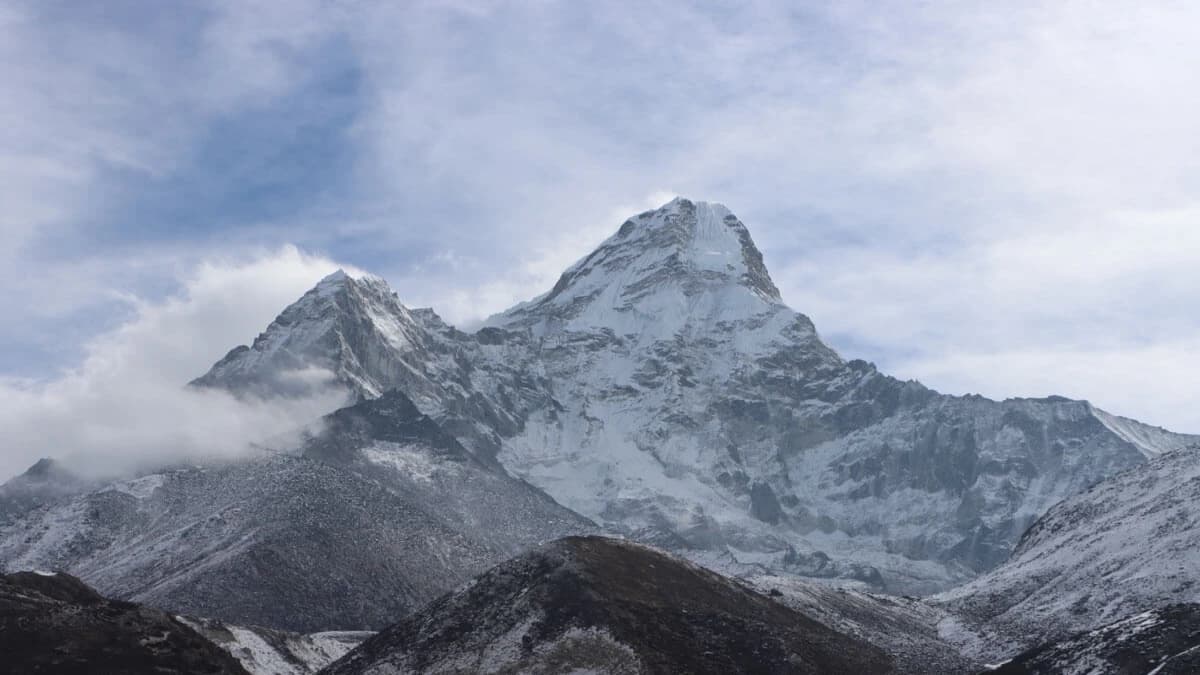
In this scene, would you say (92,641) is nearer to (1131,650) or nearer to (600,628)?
(600,628)

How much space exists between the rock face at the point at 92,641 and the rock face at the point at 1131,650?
73.5 metres

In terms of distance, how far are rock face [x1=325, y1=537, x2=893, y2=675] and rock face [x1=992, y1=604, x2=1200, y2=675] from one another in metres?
18.8

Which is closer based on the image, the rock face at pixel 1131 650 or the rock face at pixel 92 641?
the rock face at pixel 92 641

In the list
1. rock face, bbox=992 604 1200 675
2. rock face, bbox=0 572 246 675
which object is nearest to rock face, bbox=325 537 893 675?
rock face, bbox=0 572 246 675

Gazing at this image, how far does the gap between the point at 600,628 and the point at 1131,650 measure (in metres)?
46.9

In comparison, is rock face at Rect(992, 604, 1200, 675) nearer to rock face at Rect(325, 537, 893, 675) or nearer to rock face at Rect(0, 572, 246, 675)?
rock face at Rect(325, 537, 893, 675)

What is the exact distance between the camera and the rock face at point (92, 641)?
125375mm

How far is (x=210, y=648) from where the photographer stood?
143125mm

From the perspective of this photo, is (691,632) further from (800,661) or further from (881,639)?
(881,639)

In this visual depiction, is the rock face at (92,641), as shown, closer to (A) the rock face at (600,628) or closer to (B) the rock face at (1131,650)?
(A) the rock face at (600,628)

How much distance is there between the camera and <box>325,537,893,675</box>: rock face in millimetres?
135625

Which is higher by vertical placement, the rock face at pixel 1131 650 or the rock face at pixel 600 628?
the rock face at pixel 600 628

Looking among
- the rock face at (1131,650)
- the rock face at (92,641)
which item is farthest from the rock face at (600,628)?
the rock face at (1131,650)

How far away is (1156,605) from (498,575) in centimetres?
8823
